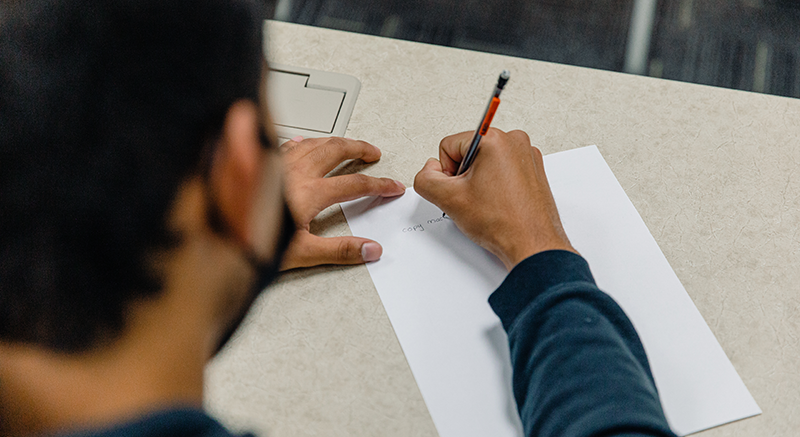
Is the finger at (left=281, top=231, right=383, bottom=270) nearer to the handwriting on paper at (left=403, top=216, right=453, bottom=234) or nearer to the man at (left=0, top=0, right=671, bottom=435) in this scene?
the handwriting on paper at (left=403, top=216, right=453, bottom=234)

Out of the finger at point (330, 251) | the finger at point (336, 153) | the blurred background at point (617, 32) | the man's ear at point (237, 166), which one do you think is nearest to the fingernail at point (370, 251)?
the finger at point (330, 251)

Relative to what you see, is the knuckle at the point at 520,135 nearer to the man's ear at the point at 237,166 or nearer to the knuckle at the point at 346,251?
the knuckle at the point at 346,251

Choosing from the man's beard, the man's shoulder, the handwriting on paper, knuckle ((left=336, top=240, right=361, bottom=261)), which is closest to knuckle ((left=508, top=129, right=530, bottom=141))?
the handwriting on paper

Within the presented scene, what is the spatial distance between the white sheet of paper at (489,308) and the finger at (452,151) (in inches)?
2.1

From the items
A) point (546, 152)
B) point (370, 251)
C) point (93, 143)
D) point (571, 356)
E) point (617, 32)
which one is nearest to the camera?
point (93, 143)

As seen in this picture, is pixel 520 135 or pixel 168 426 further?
pixel 520 135

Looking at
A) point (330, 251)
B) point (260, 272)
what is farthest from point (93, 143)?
point (330, 251)

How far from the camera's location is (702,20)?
1.08 m

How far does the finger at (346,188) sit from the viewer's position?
621mm

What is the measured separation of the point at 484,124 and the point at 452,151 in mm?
81

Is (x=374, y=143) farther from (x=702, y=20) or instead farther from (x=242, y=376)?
(x=702, y=20)

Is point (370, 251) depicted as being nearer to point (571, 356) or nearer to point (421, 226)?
point (421, 226)

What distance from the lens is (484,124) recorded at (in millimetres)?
572

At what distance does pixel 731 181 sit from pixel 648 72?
433 millimetres
